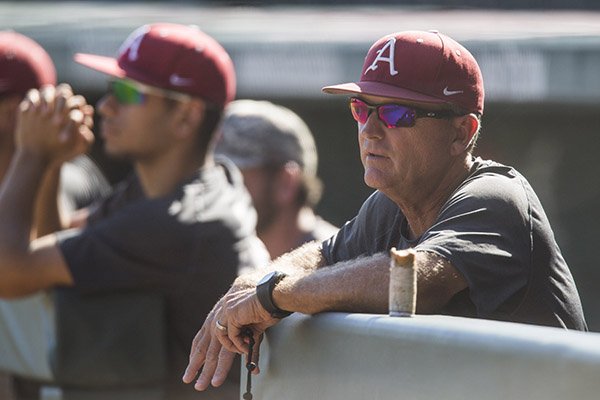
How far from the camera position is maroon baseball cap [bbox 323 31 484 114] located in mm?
3195

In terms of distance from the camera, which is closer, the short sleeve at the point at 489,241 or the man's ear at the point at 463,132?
the short sleeve at the point at 489,241

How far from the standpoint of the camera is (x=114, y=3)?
38.3 feet

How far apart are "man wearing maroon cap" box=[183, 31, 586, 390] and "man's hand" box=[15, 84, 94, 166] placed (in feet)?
6.40

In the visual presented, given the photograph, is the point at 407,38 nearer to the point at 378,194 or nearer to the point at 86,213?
the point at 378,194

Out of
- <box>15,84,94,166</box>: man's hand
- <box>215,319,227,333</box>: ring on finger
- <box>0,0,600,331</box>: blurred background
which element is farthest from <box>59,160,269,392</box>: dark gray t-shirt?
<box>0,0,600,331</box>: blurred background

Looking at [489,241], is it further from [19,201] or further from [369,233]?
[19,201]

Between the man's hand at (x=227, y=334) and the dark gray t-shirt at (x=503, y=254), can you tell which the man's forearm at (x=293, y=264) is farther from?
the dark gray t-shirt at (x=503, y=254)

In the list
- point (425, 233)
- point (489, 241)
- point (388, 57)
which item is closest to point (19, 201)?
point (388, 57)

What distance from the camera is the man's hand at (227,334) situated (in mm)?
3004

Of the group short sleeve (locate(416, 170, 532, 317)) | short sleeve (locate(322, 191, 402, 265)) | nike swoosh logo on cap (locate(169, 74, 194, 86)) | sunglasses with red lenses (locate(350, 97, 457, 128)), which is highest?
sunglasses with red lenses (locate(350, 97, 457, 128))

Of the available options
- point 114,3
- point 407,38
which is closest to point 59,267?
point 407,38

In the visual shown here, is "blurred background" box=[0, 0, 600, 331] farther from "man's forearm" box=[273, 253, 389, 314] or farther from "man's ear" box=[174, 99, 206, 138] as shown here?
"man's forearm" box=[273, 253, 389, 314]

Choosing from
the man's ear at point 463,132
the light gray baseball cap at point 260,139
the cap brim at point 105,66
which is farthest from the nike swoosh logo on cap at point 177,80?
the man's ear at point 463,132

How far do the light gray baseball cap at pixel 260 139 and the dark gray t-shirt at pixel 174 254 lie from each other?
136 centimetres
